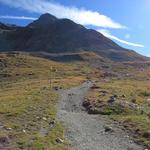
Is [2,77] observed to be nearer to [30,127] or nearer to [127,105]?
[127,105]

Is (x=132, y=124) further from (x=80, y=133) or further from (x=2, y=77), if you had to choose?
(x=2, y=77)

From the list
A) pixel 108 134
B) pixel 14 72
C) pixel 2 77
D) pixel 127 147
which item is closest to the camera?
pixel 127 147

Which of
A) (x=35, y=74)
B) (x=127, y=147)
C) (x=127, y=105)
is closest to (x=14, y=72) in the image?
(x=35, y=74)

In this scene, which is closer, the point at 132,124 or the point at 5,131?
the point at 5,131

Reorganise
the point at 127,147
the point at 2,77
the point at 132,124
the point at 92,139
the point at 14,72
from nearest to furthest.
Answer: the point at 127,147, the point at 92,139, the point at 132,124, the point at 2,77, the point at 14,72

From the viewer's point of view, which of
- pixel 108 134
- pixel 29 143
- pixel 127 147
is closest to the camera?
pixel 29 143

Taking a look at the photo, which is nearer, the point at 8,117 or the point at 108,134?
the point at 108,134

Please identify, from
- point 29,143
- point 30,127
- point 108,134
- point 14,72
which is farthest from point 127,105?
point 14,72

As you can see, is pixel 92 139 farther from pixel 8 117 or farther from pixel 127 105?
pixel 127 105

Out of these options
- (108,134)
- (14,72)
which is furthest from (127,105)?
(14,72)

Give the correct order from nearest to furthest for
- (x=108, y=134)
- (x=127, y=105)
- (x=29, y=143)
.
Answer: (x=29, y=143) → (x=108, y=134) → (x=127, y=105)
